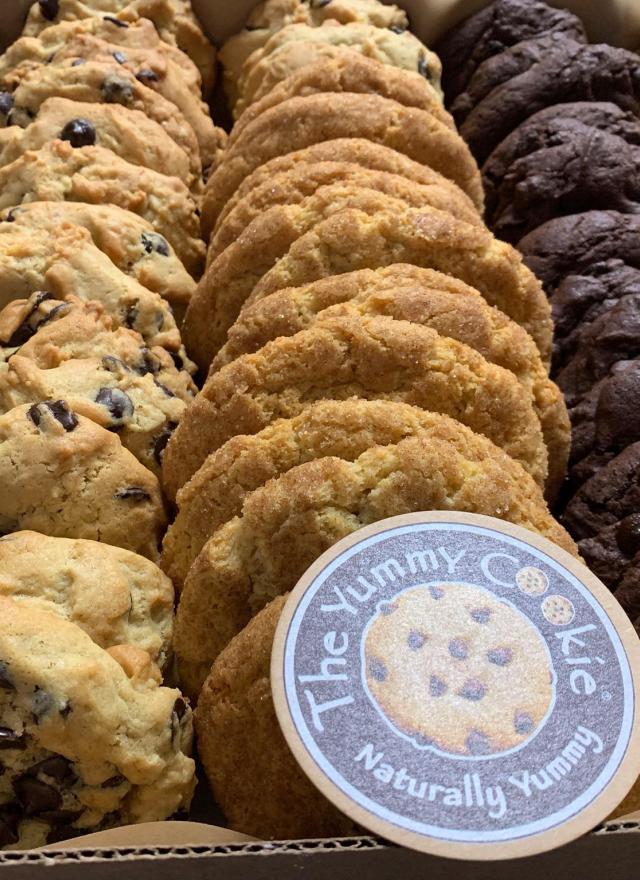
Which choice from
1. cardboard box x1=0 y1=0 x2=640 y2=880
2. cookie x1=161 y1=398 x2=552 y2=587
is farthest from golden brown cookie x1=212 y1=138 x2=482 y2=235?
cardboard box x1=0 y1=0 x2=640 y2=880

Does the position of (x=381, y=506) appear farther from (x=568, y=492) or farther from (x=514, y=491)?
(x=568, y=492)

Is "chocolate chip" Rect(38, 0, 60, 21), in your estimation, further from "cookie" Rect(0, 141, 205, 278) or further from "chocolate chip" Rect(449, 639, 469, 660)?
"chocolate chip" Rect(449, 639, 469, 660)

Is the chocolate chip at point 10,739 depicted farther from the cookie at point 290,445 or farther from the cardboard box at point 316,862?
the cookie at point 290,445

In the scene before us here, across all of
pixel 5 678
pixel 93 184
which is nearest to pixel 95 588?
pixel 5 678

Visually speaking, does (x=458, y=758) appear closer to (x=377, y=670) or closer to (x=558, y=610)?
(x=377, y=670)

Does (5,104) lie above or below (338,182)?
below

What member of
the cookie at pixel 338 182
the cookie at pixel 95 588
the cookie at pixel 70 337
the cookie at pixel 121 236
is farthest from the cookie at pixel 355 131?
the cookie at pixel 95 588
